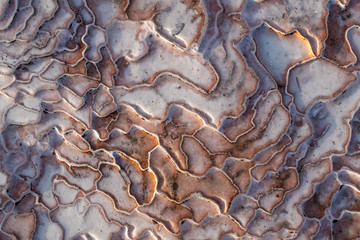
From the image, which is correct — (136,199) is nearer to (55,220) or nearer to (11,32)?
(55,220)

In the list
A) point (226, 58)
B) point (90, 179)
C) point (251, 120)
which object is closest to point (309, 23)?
point (226, 58)

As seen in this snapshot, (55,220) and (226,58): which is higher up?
(226,58)

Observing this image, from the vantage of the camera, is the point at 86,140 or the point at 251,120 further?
the point at 86,140

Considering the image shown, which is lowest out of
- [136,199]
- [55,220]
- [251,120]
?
[55,220]

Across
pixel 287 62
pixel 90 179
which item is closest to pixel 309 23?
pixel 287 62

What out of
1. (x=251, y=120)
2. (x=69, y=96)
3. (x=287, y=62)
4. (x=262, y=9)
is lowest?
(x=69, y=96)

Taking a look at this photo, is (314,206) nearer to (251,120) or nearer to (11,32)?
(251,120)
